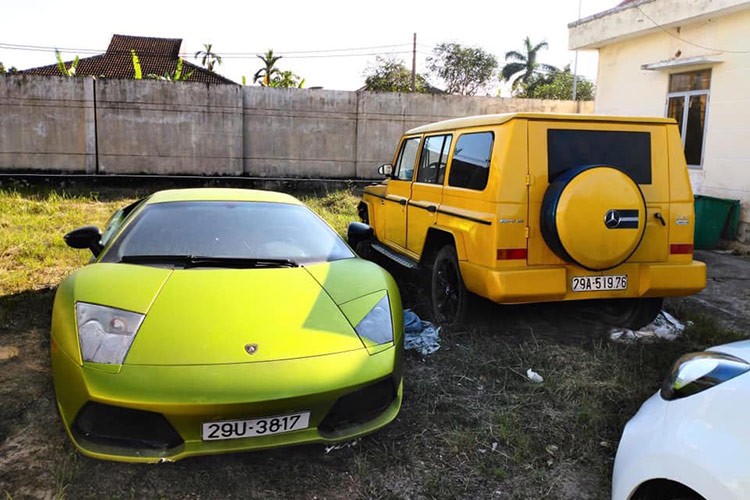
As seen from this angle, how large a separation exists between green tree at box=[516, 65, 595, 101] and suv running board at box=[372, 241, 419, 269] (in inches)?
1243

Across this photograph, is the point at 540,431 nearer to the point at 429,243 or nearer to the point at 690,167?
the point at 429,243

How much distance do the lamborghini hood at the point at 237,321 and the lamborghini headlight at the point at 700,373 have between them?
1.40 metres

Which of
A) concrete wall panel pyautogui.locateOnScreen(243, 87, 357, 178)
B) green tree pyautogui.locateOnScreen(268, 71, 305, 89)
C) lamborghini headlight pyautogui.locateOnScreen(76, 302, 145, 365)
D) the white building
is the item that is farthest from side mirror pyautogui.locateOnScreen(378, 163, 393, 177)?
green tree pyautogui.locateOnScreen(268, 71, 305, 89)

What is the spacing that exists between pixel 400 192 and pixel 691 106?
6.82m

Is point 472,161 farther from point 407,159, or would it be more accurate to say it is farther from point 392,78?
point 392,78

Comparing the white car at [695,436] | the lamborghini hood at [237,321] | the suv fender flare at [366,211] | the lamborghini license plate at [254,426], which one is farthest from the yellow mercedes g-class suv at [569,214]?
the suv fender flare at [366,211]

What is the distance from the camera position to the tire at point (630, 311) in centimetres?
461

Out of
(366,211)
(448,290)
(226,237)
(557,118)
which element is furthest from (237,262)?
(366,211)

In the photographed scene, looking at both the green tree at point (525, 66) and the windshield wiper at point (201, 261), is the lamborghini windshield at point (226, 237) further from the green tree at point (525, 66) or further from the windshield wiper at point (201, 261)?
the green tree at point (525, 66)

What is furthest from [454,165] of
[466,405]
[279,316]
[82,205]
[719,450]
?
[82,205]

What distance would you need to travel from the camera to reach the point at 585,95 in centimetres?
3809

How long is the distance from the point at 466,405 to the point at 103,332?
210 centimetres

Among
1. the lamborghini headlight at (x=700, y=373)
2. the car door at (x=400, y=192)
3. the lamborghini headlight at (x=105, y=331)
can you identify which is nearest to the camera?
the lamborghini headlight at (x=700, y=373)

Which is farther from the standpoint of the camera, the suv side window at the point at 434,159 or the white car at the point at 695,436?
the suv side window at the point at 434,159
